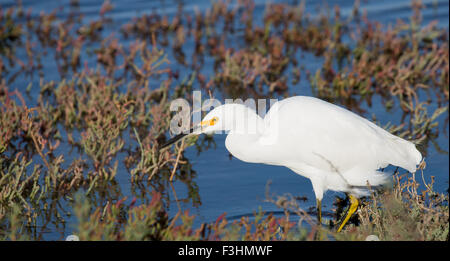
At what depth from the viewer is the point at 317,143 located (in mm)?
4488

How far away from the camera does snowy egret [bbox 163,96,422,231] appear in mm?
4438

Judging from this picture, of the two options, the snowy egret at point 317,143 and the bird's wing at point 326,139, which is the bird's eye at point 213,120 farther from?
the bird's wing at point 326,139

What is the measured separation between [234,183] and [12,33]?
4.95 meters

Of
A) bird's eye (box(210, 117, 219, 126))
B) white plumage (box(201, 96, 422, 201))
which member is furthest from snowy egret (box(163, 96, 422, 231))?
bird's eye (box(210, 117, 219, 126))

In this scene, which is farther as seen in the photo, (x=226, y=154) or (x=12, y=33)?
(x=12, y=33)

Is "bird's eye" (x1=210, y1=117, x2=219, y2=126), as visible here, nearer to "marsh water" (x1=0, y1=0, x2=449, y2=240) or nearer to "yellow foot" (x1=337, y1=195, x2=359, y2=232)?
"marsh water" (x1=0, y1=0, x2=449, y2=240)

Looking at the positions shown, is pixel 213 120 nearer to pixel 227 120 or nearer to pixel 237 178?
pixel 227 120

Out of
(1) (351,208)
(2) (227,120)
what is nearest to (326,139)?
(1) (351,208)

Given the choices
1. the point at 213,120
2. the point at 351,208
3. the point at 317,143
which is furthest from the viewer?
the point at 351,208

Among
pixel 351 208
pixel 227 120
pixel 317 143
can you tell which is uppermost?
pixel 227 120

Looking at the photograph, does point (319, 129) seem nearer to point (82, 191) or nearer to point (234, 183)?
point (234, 183)

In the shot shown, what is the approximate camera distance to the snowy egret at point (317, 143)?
14.6 ft
